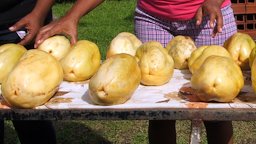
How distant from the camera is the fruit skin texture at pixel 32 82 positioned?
2.00 m

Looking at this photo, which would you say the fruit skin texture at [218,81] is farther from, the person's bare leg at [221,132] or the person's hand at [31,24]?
the person's hand at [31,24]

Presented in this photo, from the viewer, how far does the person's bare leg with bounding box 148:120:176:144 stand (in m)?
2.84

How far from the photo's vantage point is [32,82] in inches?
79.6

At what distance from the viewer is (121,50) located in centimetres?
246

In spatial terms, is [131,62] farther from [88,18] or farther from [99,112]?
[88,18]

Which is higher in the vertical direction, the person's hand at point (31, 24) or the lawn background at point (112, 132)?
the person's hand at point (31, 24)

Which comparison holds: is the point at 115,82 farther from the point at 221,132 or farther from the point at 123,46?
the point at 221,132

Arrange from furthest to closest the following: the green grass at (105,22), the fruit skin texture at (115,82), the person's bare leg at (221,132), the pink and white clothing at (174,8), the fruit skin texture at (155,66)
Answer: the green grass at (105,22)
the pink and white clothing at (174,8)
the person's bare leg at (221,132)
the fruit skin texture at (155,66)
the fruit skin texture at (115,82)

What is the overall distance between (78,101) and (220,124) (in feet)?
2.90

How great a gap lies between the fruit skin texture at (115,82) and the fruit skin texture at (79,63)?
0.78 feet

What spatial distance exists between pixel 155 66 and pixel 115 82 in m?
0.28

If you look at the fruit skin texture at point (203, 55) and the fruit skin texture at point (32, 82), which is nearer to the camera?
the fruit skin texture at point (32, 82)

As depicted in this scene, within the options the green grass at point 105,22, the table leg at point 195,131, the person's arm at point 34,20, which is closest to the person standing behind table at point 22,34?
the person's arm at point 34,20

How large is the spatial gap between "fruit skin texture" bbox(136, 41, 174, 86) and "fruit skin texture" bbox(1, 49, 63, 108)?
36 centimetres
